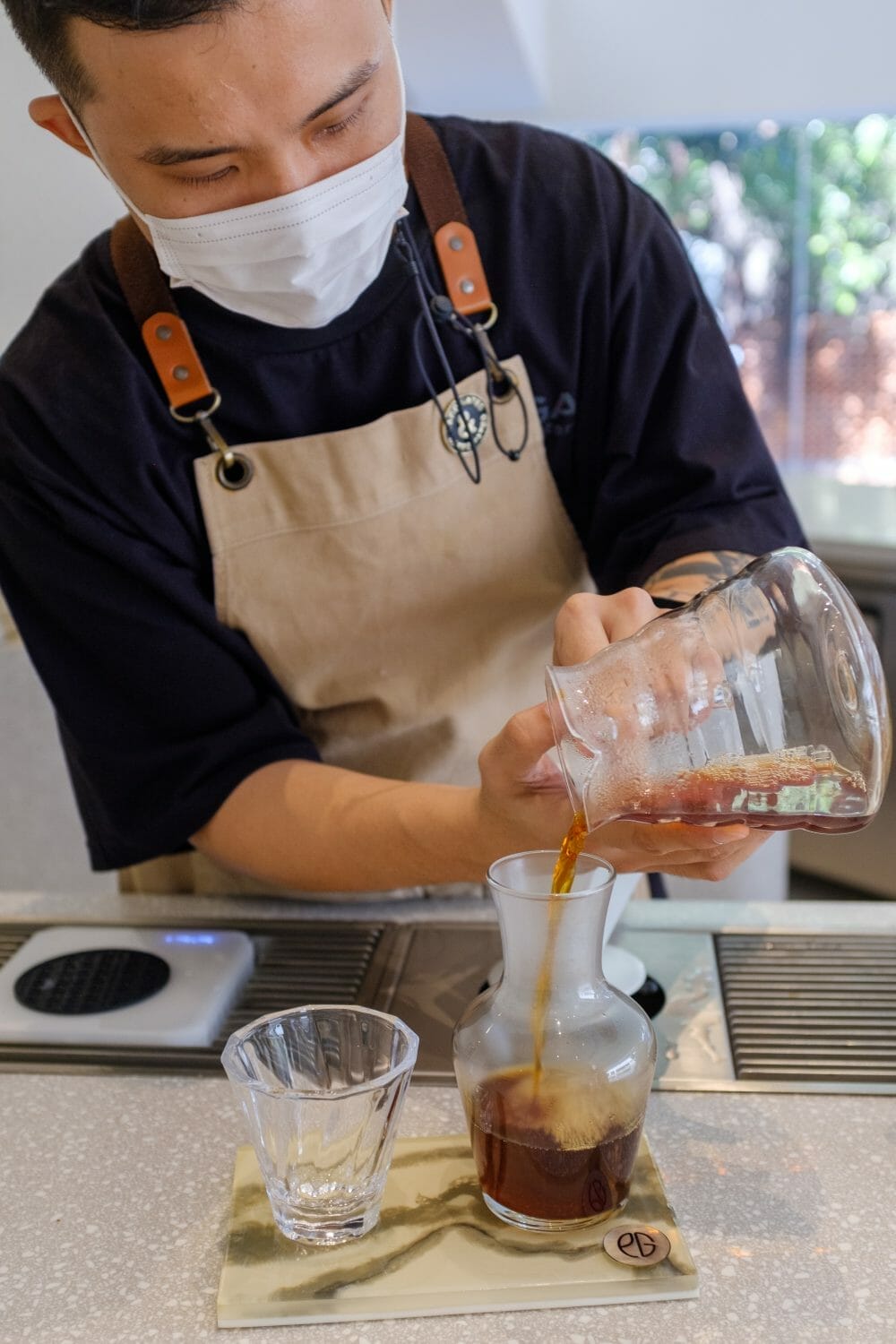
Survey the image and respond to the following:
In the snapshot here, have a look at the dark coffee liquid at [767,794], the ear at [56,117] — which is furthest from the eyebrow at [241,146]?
the dark coffee liquid at [767,794]

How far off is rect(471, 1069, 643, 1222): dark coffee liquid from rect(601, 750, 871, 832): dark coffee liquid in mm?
163

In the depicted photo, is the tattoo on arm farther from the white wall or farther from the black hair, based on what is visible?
the white wall

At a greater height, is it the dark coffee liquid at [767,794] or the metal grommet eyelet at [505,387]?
the metal grommet eyelet at [505,387]

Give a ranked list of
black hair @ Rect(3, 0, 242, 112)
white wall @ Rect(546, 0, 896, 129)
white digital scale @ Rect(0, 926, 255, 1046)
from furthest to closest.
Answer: white wall @ Rect(546, 0, 896, 129) < white digital scale @ Rect(0, 926, 255, 1046) < black hair @ Rect(3, 0, 242, 112)

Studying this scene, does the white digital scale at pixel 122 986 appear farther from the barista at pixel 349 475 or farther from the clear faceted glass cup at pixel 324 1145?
the clear faceted glass cup at pixel 324 1145

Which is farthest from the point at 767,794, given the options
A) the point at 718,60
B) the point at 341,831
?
the point at 718,60

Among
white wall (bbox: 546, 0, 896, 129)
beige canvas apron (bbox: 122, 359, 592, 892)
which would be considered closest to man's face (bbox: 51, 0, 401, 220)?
beige canvas apron (bbox: 122, 359, 592, 892)

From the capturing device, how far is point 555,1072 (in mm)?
775

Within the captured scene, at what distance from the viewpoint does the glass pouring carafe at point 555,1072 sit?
76 centimetres

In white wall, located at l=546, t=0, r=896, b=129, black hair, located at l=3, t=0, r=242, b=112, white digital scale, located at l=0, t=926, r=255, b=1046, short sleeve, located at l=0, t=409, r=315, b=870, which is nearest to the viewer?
black hair, located at l=3, t=0, r=242, b=112

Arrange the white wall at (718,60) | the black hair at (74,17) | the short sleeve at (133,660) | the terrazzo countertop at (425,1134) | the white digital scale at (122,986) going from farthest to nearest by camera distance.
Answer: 1. the white wall at (718,60)
2. the short sleeve at (133,660)
3. the white digital scale at (122,986)
4. the black hair at (74,17)
5. the terrazzo countertop at (425,1134)

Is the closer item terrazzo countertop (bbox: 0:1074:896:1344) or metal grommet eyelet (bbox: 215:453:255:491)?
terrazzo countertop (bbox: 0:1074:896:1344)

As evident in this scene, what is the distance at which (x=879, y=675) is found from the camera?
0.75 meters

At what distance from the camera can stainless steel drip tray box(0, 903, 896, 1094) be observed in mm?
965
